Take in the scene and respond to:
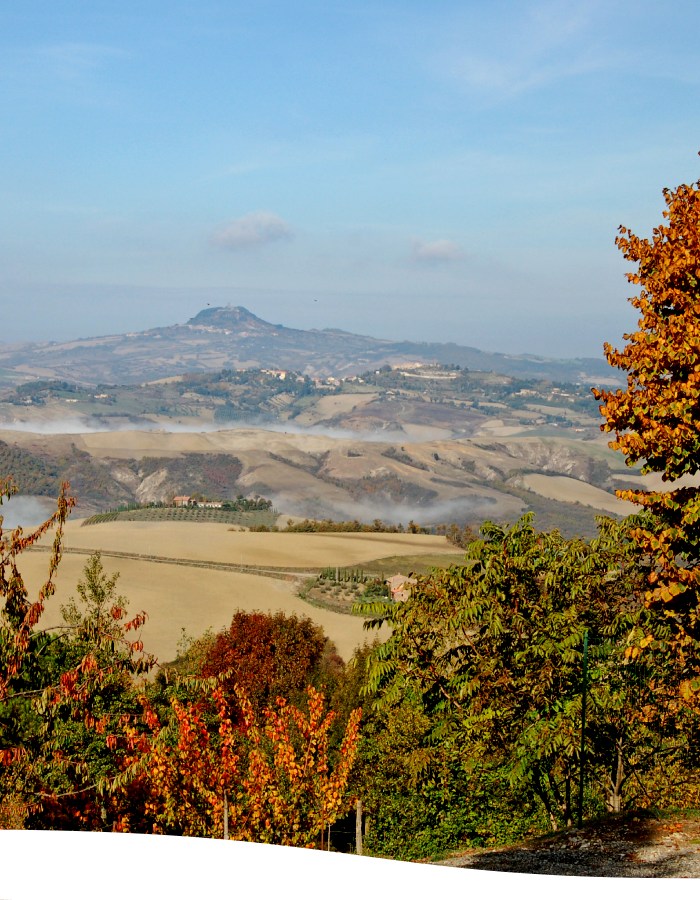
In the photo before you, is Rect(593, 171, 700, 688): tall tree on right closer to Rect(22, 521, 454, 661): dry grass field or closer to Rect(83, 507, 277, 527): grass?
Rect(22, 521, 454, 661): dry grass field

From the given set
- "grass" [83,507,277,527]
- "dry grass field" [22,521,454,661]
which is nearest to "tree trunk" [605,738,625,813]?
"dry grass field" [22,521,454,661]

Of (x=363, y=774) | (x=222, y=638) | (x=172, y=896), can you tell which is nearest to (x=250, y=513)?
(x=222, y=638)

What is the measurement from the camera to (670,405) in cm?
1242

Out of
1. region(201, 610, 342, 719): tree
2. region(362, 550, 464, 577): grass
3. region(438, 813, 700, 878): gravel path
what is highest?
region(438, 813, 700, 878): gravel path

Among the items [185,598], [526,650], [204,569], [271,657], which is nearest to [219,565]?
[204,569]

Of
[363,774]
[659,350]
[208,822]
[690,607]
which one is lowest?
[363,774]

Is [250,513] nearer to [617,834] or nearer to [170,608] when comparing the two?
[170,608]

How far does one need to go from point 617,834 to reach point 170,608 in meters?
69.4

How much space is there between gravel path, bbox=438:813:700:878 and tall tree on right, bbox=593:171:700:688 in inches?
73.8

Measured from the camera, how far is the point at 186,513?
16350 cm

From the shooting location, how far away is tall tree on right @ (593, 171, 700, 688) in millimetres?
12516

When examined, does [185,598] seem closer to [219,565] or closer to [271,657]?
[219,565]

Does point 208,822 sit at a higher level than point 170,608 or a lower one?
higher

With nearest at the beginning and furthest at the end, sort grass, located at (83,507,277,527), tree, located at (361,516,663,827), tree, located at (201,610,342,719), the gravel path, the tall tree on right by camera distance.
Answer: the gravel path < the tall tree on right < tree, located at (361,516,663,827) < tree, located at (201,610,342,719) < grass, located at (83,507,277,527)
